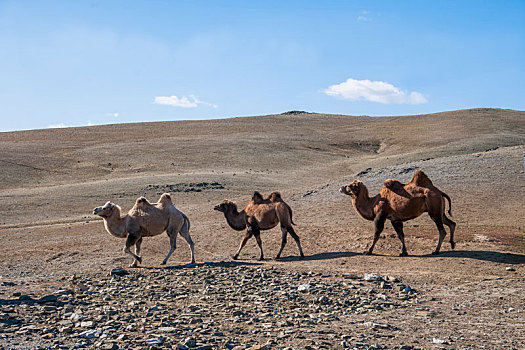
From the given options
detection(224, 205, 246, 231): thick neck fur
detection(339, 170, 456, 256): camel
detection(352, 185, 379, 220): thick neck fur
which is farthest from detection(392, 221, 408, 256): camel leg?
detection(224, 205, 246, 231): thick neck fur

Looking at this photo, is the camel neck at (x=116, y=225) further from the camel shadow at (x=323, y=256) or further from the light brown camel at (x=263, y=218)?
the camel shadow at (x=323, y=256)

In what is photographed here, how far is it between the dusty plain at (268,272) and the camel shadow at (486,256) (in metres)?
0.06

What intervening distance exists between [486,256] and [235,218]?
23.9 ft

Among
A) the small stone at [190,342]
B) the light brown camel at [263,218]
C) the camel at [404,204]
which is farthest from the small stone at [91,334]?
the camel at [404,204]

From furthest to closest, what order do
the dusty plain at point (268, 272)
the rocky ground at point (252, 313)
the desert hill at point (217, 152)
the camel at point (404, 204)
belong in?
the desert hill at point (217, 152), the camel at point (404, 204), the dusty plain at point (268, 272), the rocky ground at point (252, 313)

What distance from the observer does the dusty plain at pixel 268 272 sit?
8.30m

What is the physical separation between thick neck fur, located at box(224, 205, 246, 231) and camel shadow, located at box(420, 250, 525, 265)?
17.7 feet

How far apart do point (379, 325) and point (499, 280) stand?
502 centimetres

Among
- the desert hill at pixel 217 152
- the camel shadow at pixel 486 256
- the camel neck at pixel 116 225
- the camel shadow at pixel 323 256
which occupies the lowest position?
the camel shadow at pixel 323 256

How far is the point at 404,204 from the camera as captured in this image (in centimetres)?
1606

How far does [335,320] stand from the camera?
912 cm

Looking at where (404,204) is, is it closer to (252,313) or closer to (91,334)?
(252,313)

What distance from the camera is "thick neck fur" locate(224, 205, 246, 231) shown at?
1727cm

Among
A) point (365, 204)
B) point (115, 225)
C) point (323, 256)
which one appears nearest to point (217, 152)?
point (365, 204)
